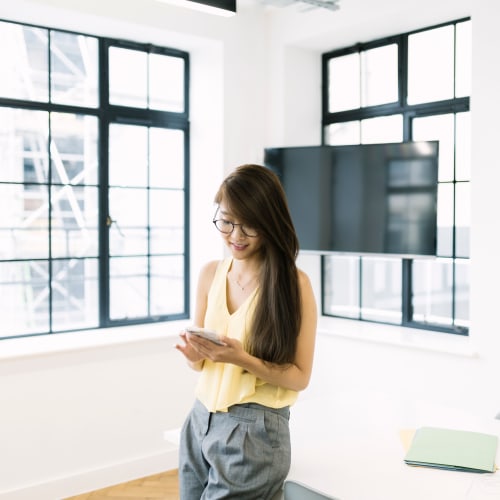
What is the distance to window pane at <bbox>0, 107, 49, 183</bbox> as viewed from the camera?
399 centimetres

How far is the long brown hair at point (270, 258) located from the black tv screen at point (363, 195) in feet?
7.36

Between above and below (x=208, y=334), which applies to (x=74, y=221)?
above

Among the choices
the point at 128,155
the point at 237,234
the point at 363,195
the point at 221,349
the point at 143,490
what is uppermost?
the point at 128,155

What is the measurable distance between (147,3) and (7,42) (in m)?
0.90

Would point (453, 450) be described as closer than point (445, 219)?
Yes

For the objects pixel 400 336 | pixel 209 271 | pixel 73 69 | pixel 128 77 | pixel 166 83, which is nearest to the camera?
pixel 209 271

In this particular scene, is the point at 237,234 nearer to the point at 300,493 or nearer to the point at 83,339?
the point at 300,493

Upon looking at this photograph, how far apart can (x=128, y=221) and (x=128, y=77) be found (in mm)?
1003

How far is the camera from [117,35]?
429 centimetres

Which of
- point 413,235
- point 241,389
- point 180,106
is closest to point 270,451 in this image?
point 241,389

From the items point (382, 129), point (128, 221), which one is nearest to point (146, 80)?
point (128, 221)

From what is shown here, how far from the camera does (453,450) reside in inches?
79.0

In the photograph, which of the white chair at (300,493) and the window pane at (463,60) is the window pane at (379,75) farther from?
the white chair at (300,493)

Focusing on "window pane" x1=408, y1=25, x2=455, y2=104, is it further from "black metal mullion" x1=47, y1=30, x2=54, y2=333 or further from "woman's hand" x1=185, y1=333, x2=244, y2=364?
"woman's hand" x1=185, y1=333, x2=244, y2=364
